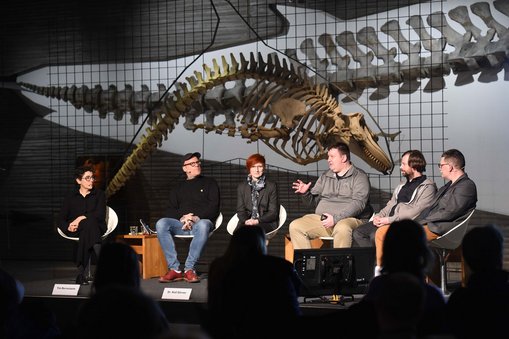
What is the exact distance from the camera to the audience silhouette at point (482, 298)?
312cm

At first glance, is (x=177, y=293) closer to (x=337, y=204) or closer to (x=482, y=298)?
(x=337, y=204)

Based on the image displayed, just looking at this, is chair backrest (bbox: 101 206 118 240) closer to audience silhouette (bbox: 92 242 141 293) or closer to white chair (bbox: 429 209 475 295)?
white chair (bbox: 429 209 475 295)

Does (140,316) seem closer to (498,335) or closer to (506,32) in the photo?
(498,335)

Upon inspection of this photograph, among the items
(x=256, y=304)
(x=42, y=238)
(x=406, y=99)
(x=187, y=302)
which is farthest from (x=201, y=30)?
(x=256, y=304)

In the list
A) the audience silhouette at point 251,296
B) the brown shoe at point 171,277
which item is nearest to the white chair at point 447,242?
the brown shoe at point 171,277

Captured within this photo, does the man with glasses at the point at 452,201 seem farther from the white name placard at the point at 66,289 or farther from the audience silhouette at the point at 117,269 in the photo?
the audience silhouette at the point at 117,269

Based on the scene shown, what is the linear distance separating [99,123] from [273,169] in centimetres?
236

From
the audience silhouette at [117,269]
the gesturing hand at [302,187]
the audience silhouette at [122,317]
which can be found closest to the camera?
the audience silhouette at [122,317]

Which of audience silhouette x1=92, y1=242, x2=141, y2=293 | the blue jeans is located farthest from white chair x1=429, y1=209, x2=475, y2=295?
audience silhouette x1=92, y1=242, x2=141, y2=293

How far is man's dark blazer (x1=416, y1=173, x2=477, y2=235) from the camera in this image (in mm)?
6242

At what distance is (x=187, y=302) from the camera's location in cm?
612

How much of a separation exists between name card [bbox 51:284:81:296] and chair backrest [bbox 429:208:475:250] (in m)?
2.83

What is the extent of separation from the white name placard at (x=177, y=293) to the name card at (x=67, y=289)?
2.55ft

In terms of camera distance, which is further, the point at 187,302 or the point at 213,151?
the point at 213,151
